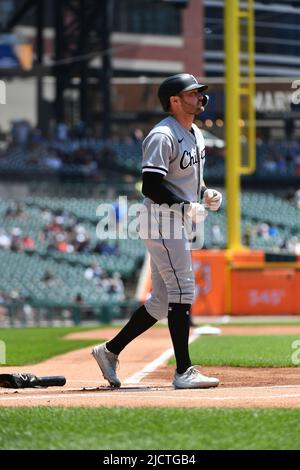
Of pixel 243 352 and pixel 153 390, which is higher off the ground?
pixel 153 390

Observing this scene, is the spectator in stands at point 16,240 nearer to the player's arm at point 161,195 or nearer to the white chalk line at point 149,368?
the white chalk line at point 149,368

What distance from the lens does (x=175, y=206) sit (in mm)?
5895

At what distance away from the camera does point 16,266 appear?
934 inches

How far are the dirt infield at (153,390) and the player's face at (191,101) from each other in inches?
57.3

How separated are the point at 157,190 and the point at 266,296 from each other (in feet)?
52.2

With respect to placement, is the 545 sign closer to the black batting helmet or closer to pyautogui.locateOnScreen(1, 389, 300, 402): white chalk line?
the black batting helmet

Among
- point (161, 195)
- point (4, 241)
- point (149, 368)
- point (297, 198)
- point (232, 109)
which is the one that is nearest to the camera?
point (161, 195)

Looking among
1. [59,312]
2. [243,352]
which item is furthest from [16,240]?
[243,352]

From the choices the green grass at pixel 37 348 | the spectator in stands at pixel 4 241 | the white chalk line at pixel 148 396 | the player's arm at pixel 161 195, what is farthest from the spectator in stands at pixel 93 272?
the white chalk line at pixel 148 396

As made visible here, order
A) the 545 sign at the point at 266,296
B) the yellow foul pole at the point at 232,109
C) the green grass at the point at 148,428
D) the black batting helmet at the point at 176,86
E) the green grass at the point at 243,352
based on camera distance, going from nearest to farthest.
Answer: the green grass at the point at 148,428 → the black batting helmet at the point at 176,86 → the green grass at the point at 243,352 → the yellow foul pole at the point at 232,109 → the 545 sign at the point at 266,296

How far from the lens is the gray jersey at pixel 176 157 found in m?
5.79

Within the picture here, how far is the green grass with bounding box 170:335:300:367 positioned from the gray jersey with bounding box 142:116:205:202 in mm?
1750

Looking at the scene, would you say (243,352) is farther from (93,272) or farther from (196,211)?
(93,272)

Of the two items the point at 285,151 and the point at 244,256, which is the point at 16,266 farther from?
the point at 285,151
